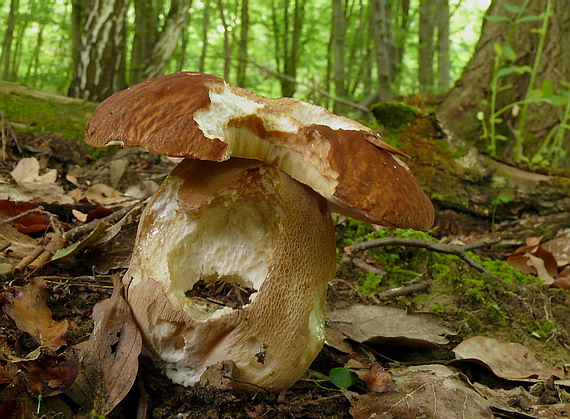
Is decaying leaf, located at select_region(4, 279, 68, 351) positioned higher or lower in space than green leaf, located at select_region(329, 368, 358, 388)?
higher

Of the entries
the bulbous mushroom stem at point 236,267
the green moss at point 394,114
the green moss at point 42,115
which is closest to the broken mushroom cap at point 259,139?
the bulbous mushroom stem at point 236,267

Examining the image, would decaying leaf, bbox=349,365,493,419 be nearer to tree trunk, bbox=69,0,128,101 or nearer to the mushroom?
the mushroom

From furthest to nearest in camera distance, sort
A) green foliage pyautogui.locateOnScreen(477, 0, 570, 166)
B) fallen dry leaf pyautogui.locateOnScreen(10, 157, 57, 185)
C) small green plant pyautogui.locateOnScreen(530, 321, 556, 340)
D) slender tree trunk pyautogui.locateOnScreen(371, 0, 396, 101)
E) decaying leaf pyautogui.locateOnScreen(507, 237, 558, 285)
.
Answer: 1. slender tree trunk pyautogui.locateOnScreen(371, 0, 396, 101)
2. green foliage pyautogui.locateOnScreen(477, 0, 570, 166)
3. decaying leaf pyautogui.locateOnScreen(507, 237, 558, 285)
4. fallen dry leaf pyautogui.locateOnScreen(10, 157, 57, 185)
5. small green plant pyautogui.locateOnScreen(530, 321, 556, 340)

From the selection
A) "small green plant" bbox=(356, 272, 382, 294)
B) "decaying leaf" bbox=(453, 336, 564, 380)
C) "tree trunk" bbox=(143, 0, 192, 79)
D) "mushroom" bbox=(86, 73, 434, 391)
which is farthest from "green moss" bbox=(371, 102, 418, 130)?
"tree trunk" bbox=(143, 0, 192, 79)

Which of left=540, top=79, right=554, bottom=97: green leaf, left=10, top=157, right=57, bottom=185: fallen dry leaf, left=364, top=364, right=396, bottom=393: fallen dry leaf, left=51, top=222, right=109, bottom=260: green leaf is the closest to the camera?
left=364, top=364, right=396, bottom=393: fallen dry leaf

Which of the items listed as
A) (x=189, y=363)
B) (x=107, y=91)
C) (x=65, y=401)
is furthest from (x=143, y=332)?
(x=107, y=91)

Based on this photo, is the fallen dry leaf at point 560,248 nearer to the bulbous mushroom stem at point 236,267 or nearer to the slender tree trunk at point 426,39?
the bulbous mushroom stem at point 236,267

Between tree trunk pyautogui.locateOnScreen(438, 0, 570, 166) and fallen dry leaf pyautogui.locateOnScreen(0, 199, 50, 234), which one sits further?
tree trunk pyautogui.locateOnScreen(438, 0, 570, 166)
